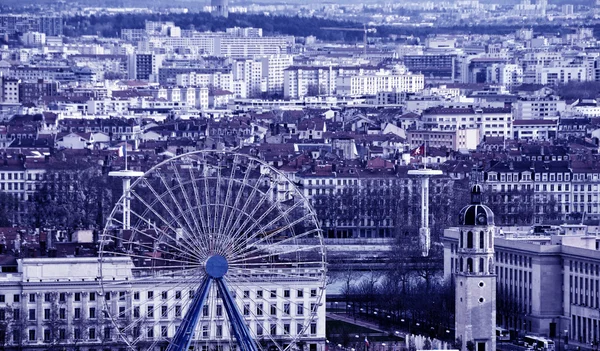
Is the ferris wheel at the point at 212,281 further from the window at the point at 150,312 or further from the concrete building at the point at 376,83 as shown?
the concrete building at the point at 376,83

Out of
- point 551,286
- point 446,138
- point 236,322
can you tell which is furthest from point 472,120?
point 236,322

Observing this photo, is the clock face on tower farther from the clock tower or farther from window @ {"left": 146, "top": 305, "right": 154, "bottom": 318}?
window @ {"left": 146, "top": 305, "right": 154, "bottom": 318}

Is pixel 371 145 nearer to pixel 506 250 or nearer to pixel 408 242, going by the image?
pixel 408 242

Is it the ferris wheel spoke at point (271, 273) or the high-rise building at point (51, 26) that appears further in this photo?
the high-rise building at point (51, 26)

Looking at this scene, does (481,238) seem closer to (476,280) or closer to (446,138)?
(476,280)

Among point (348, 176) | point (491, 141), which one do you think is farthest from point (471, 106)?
point (348, 176)

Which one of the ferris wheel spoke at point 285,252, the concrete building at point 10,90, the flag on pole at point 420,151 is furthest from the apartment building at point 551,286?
the concrete building at point 10,90

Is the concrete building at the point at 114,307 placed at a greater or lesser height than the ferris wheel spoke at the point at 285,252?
lesser
